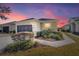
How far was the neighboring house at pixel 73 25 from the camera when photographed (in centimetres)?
233

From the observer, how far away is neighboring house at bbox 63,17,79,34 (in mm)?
2334

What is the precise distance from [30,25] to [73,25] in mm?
481

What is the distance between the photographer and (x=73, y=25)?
7.72ft

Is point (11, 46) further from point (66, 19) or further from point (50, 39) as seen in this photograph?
point (66, 19)

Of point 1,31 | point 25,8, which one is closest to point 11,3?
point 25,8

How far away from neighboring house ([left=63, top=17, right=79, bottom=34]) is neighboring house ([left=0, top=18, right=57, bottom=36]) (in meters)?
0.16

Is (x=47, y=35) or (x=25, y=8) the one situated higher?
(x=25, y=8)

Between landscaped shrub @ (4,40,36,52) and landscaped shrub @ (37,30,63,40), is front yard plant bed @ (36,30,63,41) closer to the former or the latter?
landscaped shrub @ (37,30,63,40)

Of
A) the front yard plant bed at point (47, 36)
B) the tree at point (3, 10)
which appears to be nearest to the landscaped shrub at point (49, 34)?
the front yard plant bed at point (47, 36)

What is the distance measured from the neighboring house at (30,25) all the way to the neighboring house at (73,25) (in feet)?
0.51

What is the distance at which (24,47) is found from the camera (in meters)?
2.36

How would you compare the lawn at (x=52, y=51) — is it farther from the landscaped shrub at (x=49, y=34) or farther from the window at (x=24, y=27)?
the window at (x=24, y=27)

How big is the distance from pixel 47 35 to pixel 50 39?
6 cm

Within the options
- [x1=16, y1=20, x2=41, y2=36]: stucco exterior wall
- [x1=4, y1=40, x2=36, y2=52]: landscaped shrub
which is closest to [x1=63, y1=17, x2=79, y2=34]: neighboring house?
[x1=16, y1=20, x2=41, y2=36]: stucco exterior wall
